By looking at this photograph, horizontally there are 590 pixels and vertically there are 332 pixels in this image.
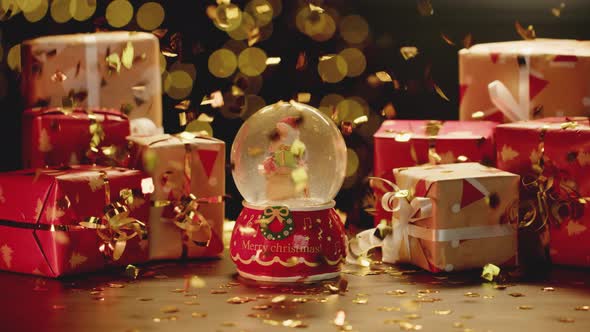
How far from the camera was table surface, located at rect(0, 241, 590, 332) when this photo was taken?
1.35 m

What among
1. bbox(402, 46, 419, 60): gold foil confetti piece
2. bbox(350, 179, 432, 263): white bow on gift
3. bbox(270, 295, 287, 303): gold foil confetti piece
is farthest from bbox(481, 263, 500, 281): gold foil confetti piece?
bbox(402, 46, 419, 60): gold foil confetti piece

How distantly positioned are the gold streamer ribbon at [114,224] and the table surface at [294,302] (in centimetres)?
4

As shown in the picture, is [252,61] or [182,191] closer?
[182,191]

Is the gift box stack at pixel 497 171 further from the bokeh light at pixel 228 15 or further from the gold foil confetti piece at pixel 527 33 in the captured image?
the bokeh light at pixel 228 15

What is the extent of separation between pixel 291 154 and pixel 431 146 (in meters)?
0.31

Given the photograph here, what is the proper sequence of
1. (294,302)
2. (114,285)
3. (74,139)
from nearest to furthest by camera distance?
(294,302) → (114,285) → (74,139)

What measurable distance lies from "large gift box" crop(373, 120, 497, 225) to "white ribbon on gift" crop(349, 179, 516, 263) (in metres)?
0.08

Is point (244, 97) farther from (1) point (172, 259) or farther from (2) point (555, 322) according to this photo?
(2) point (555, 322)

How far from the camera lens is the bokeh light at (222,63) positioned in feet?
7.09

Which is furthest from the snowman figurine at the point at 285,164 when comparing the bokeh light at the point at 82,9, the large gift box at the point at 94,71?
the bokeh light at the point at 82,9

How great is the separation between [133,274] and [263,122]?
0.33 meters

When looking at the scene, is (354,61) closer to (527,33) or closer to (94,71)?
(527,33)

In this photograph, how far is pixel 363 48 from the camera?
212 centimetres

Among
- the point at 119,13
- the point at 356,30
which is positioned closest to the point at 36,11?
the point at 119,13
